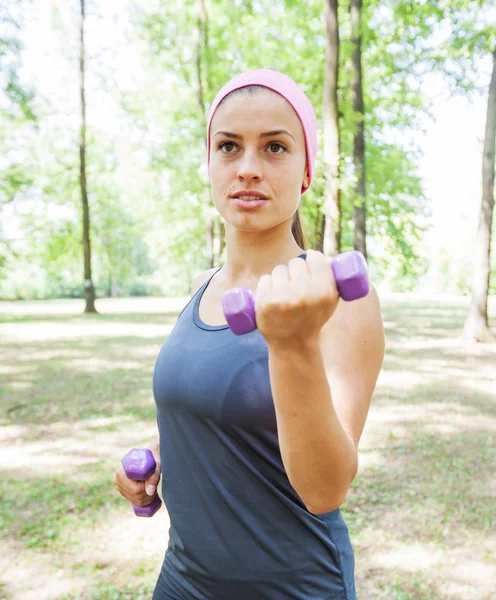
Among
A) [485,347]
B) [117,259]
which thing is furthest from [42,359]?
[117,259]

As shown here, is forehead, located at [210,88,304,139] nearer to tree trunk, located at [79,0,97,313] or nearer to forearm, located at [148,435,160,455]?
forearm, located at [148,435,160,455]

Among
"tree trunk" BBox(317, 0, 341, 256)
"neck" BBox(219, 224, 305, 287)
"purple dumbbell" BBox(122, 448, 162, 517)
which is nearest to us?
"neck" BBox(219, 224, 305, 287)

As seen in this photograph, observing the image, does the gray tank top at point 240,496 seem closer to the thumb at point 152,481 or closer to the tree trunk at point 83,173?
the thumb at point 152,481

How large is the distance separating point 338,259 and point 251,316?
16cm

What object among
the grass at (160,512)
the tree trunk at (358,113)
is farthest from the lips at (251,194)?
the tree trunk at (358,113)

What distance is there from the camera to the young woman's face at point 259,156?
1.26 metres

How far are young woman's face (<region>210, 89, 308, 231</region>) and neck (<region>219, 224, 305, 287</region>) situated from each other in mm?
74

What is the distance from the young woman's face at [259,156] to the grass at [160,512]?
274 centimetres

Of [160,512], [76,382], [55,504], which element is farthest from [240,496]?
[76,382]

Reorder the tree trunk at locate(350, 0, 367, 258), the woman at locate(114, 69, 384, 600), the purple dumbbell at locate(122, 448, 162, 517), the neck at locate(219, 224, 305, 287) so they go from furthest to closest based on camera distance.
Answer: the tree trunk at locate(350, 0, 367, 258), the purple dumbbell at locate(122, 448, 162, 517), the neck at locate(219, 224, 305, 287), the woman at locate(114, 69, 384, 600)

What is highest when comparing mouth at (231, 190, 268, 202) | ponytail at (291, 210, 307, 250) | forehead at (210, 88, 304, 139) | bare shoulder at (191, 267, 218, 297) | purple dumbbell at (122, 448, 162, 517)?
forehead at (210, 88, 304, 139)

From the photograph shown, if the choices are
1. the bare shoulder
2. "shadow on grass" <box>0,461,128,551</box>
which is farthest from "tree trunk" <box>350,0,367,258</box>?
the bare shoulder

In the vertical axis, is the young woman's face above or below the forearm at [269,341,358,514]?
above

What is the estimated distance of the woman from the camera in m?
1.17
